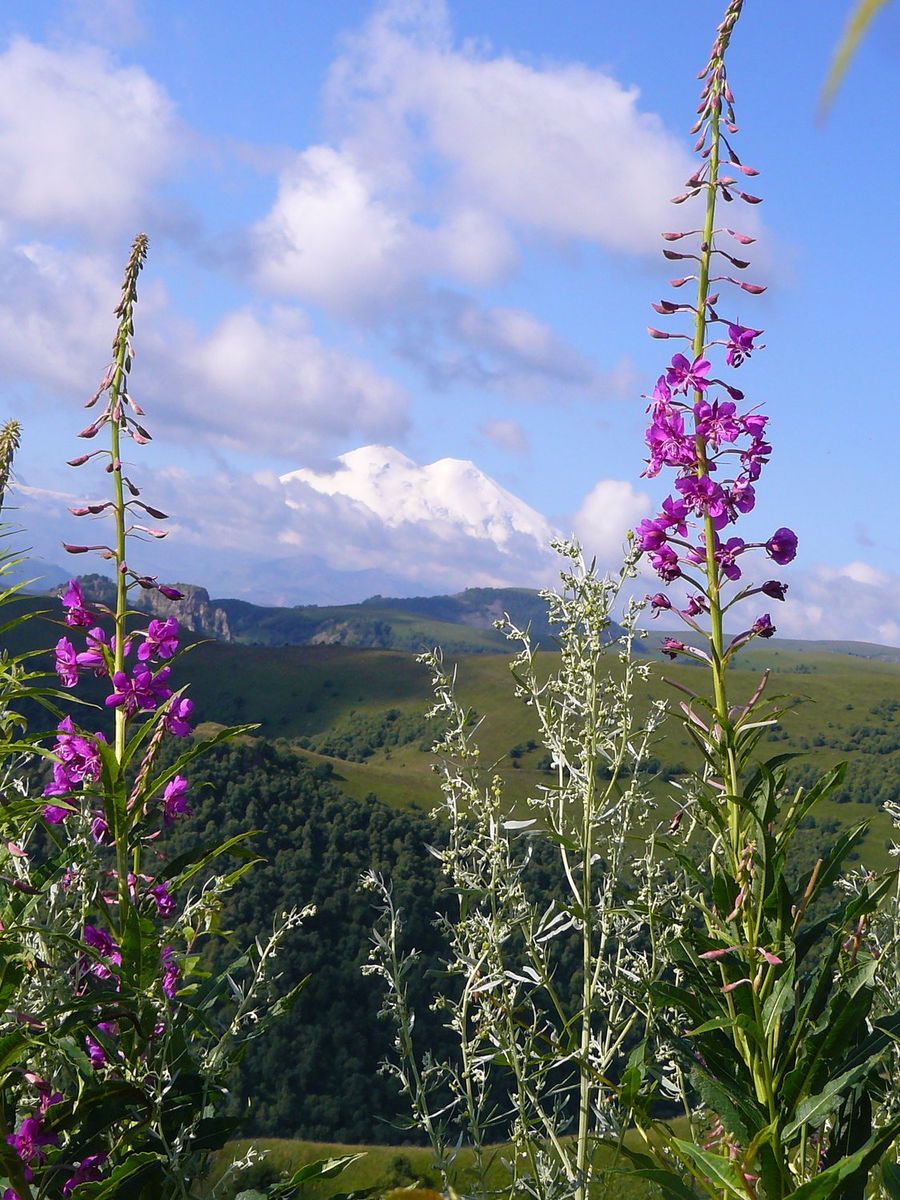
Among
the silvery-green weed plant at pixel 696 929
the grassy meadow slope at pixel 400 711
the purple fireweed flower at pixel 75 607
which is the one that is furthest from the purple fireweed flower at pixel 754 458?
the grassy meadow slope at pixel 400 711

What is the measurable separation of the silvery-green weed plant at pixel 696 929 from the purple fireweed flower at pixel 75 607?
1.38 metres

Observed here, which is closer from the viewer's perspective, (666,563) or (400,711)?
(666,563)

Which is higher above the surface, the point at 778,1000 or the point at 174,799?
the point at 174,799

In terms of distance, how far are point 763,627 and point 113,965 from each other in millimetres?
2162

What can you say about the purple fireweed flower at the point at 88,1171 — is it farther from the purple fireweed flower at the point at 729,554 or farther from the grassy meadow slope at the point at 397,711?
the grassy meadow slope at the point at 397,711

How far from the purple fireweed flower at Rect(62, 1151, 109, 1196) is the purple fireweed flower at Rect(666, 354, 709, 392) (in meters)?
2.84

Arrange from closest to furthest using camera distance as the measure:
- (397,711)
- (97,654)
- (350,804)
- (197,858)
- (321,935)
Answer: (197,858) < (97,654) < (321,935) < (350,804) < (397,711)

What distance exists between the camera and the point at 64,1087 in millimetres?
2721

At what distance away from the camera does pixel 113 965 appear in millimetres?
2793

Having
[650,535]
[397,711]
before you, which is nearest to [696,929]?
[650,535]

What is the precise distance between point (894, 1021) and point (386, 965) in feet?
7.01

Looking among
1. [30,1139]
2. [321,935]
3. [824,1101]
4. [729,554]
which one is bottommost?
[321,935]

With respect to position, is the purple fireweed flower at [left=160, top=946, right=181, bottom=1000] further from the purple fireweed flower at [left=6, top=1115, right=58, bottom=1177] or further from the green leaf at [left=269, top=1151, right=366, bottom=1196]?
the green leaf at [left=269, top=1151, right=366, bottom=1196]

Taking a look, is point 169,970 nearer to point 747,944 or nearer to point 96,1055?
point 96,1055
